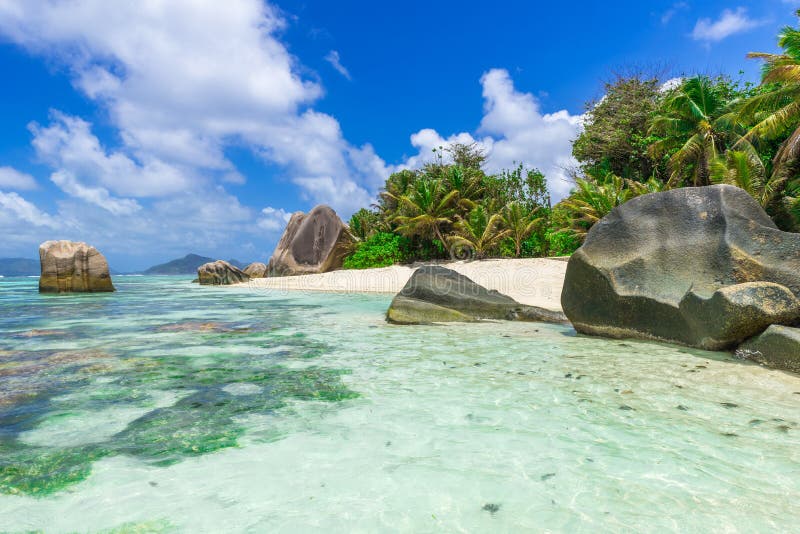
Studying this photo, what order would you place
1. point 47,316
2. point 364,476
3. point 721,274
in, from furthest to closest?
1. point 47,316
2. point 721,274
3. point 364,476

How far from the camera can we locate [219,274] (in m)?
28.7

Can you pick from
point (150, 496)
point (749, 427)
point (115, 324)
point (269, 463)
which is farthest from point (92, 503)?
point (115, 324)

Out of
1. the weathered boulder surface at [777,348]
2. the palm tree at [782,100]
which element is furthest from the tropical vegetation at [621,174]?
the weathered boulder surface at [777,348]

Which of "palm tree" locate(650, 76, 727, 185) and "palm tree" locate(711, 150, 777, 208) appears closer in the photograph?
"palm tree" locate(711, 150, 777, 208)

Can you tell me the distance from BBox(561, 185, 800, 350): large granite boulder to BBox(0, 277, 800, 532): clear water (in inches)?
23.6

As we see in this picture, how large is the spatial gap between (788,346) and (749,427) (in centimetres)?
232

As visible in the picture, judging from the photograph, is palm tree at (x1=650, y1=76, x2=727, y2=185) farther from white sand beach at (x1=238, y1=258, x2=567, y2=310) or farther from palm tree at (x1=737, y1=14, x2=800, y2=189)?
white sand beach at (x1=238, y1=258, x2=567, y2=310)

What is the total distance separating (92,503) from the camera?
7.29 ft

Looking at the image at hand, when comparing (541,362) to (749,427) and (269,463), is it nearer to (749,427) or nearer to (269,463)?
(749,427)

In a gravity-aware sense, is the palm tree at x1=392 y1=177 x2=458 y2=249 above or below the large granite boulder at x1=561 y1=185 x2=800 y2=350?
above

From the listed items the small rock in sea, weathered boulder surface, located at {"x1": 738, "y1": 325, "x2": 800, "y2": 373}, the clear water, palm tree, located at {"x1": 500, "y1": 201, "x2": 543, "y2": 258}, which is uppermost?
palm tree, located at {"x1": 500, "y1": 201, "x2": 543, "y2": 258}

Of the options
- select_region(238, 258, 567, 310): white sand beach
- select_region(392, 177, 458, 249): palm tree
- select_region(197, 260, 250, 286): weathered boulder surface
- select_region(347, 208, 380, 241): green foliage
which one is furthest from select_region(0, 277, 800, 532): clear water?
select_region(347, 208, 380, 241): green foliage

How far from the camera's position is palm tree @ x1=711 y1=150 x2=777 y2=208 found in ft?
50.5

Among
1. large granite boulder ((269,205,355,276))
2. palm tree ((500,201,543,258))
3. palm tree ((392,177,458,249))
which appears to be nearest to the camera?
palm tree ((500,201,543,258))
